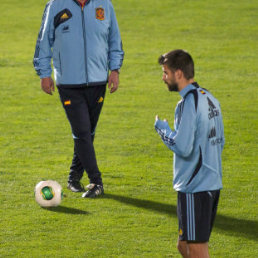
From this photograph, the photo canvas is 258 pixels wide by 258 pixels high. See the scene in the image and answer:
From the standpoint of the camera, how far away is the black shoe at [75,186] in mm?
8516

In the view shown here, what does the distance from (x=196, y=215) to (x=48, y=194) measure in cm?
296

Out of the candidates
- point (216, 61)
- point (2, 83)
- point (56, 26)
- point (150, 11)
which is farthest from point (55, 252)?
point (150, 11)

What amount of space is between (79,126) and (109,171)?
1.42 m

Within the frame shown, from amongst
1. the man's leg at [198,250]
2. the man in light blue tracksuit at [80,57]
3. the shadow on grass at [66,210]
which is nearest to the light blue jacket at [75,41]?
the man in light blue tracksuit at [80,57]

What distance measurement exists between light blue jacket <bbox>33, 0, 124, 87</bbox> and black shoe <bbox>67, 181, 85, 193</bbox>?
3.86 feet

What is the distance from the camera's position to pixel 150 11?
1011 inches

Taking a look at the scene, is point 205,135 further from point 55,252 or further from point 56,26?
point 56,26

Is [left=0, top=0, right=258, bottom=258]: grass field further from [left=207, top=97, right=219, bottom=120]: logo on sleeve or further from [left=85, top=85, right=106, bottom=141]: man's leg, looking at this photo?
[left=207, top=97, right=219, bottom=120]: logo on sleeve

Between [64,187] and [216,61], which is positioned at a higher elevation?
[64,187]

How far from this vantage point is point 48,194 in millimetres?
7898

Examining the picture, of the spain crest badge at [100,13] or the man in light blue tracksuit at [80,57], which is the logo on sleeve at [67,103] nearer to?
the man in light blue tracksuit at [80,57]

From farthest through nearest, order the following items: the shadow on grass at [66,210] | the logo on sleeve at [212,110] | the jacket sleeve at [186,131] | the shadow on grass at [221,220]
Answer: the shadow on grass at [66,210], the shadow on grass at [221,220], the logo on sleeve at [212,110], the jacket sleeve at [186,131]

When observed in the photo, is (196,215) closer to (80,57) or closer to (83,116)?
(83,116)

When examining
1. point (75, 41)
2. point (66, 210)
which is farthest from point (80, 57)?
point (66, 210)
